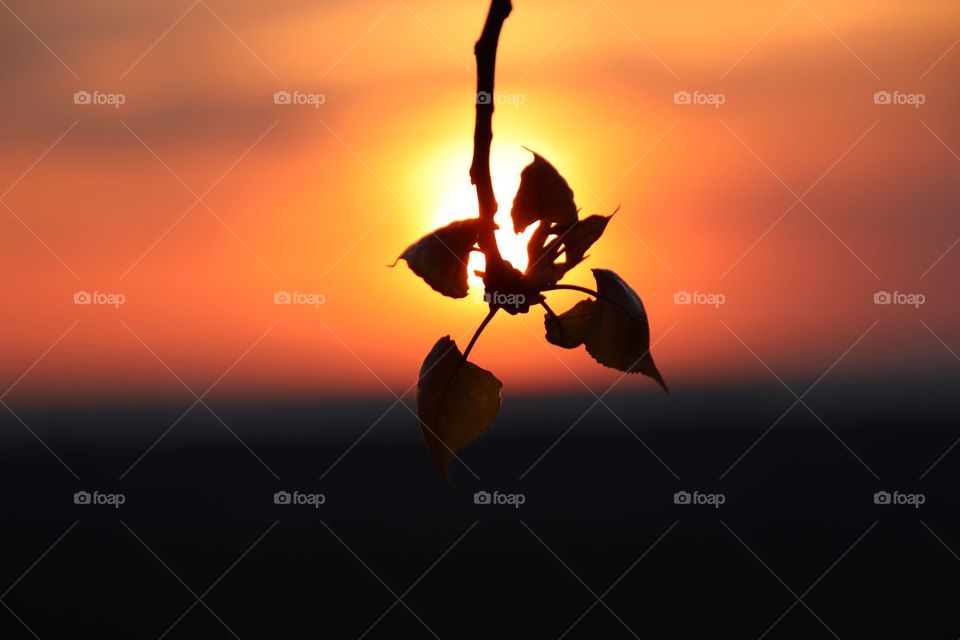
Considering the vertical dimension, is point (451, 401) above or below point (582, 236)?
below

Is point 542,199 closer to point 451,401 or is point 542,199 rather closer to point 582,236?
point 582,236

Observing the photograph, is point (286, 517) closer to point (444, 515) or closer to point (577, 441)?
point (444, 515)

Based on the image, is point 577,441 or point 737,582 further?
point 577,441

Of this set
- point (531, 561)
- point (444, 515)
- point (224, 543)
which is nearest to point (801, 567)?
point (531, 561)

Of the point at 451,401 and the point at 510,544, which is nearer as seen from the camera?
the point at 451,401

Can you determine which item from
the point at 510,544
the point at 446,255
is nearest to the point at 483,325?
the point at 446,255

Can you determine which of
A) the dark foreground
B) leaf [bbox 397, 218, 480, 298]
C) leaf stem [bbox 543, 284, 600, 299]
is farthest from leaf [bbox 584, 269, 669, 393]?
the dark foreground
